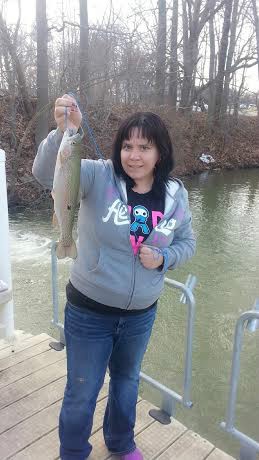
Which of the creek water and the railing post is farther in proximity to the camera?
the creek water

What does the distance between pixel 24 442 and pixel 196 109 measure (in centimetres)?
2132

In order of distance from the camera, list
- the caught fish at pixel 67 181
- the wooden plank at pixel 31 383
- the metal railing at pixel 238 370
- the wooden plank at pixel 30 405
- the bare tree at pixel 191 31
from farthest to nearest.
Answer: the bare tree at pixel 191 31
the wooden plank at pixel 31 383
the wooden plank at pixel 30 405
the metal railing at pixel 238 370
the caught fish at pixel 67 181

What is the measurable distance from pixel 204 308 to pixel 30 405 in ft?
10.4

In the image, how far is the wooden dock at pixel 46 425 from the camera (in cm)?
231

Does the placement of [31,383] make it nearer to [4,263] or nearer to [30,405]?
[30,405]

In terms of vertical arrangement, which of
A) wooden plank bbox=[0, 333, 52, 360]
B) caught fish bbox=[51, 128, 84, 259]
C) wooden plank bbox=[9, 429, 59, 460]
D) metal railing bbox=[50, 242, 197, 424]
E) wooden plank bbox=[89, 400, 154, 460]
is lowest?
wooden plank bbox=[89, 400, 154, 460]

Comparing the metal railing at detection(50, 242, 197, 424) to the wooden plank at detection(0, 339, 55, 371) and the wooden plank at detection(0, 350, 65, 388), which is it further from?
the wooden plank at detection(0, 339, 55, 371)

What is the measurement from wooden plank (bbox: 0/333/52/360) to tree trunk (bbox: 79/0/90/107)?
30.1 ft

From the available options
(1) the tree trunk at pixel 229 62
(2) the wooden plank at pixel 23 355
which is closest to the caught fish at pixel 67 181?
(2) the wooden plank at pixel 23 355

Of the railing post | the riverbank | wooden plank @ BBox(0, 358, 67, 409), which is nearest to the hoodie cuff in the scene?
wooden plank @ BBox(0, 358, 67, 409)

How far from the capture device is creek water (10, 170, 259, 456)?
360 cm

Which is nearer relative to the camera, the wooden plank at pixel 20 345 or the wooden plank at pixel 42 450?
the wooden plank at pixel 42 450

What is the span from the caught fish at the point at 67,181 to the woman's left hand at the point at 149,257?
1.05ft

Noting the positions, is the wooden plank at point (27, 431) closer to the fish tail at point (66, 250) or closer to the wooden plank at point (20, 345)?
the wooden plank at point (20, 345)
